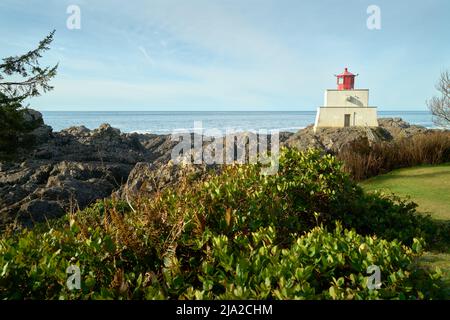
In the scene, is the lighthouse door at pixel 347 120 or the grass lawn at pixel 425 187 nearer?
the grass lawn at pixel 425 187

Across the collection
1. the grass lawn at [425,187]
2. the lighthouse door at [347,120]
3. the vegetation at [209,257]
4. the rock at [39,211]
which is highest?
the lighthouse door at [347,120]

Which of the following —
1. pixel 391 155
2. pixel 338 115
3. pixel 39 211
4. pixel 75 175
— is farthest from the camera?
pixel 338 115

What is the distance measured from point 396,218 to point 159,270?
4.39m

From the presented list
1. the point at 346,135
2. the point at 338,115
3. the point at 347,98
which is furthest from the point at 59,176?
the point at 347,98

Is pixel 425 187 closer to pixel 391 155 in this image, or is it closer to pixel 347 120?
pixel 391 155

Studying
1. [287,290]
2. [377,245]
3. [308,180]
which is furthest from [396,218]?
[287,290]

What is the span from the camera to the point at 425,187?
949 cm

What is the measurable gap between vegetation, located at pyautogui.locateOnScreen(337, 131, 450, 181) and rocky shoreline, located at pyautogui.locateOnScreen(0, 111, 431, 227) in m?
2.40

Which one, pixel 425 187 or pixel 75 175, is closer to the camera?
pixel 425 187

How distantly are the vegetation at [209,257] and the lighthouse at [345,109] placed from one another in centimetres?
3319

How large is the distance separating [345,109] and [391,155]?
26.2 m

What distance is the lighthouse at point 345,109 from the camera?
120 ft

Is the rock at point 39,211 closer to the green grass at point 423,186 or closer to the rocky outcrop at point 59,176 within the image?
the rocky outcrop at point 59,176

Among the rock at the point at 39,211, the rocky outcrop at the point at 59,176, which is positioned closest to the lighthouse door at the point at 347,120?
the rocky outcrop at the point at 59,176
